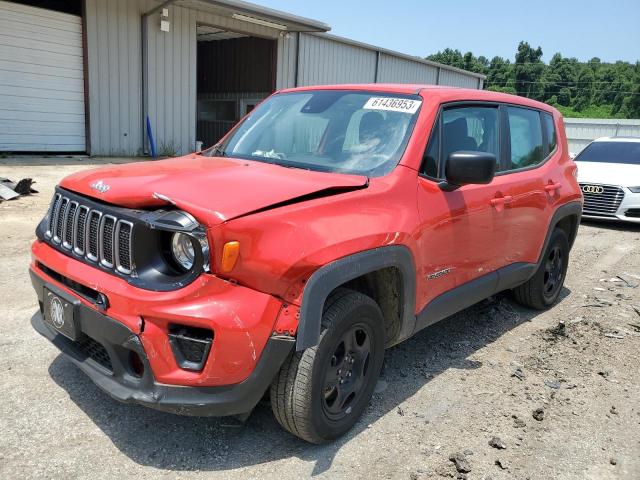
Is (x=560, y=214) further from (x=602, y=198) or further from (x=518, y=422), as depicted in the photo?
(x=602, y=198)

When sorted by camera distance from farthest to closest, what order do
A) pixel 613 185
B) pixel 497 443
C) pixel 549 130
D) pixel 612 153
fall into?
pixel 612 153, pixel 613 185, pixel 549 130, pixel 497 443

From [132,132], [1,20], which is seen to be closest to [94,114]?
[132,132]

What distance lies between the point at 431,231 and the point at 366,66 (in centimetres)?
1881

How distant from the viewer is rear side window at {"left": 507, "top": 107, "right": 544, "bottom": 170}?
14.5ft

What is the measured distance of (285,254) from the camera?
2.49 meters

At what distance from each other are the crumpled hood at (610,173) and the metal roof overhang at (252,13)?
9071mm

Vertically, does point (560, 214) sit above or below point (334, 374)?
above

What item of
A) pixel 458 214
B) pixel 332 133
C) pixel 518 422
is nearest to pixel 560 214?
pixel 458 214

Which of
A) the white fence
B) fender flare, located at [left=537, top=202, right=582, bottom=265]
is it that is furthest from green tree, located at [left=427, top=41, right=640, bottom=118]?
fender flare, located at [left=537, top=202, right=582, bottom=265]

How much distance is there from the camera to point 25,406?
10.2ft

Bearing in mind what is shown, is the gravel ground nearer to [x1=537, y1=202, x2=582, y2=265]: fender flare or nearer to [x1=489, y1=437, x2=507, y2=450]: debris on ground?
[x1=489, y1=437, x2=507, y2=450]: debris on ground

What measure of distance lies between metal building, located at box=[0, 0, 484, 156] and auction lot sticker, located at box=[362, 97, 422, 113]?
10934 millimetres

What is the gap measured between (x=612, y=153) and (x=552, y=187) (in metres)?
7.47

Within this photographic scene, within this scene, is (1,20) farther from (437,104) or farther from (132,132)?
(437,104)
